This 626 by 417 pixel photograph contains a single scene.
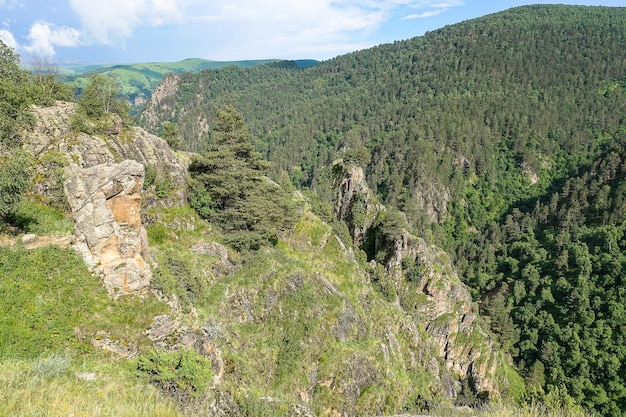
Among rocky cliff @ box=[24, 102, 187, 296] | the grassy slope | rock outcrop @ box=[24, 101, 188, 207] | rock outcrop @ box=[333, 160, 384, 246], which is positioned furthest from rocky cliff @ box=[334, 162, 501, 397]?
rocky cliff @ box=[24, 102, 187, 296]

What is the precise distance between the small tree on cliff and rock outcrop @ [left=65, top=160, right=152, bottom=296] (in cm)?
1309

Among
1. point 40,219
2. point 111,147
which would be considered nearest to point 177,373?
point 40,219

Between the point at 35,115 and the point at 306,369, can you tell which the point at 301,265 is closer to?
the point at 306,369

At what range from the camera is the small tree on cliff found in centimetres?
3406

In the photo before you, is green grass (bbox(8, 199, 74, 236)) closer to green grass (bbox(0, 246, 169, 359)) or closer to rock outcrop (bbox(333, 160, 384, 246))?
green grass (bbox(0, 246, 169, 359))

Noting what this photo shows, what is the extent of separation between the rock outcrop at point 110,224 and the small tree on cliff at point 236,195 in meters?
13.1

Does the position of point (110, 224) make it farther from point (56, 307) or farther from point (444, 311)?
point (444, 311)

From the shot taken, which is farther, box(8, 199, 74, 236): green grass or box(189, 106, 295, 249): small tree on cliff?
box(189, 106, 295, 249): small tree on cliff

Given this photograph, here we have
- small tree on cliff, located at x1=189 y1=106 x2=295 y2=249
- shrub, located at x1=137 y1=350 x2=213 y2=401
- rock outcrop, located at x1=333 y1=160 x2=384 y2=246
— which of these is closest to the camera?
shrub, located at x1=137 y1=350 x2=213 y2=401

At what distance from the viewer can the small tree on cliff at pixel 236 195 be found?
112ft

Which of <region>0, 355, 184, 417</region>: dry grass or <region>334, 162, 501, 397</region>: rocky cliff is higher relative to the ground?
<region>0, 355, 184, 417</region>: dry grass

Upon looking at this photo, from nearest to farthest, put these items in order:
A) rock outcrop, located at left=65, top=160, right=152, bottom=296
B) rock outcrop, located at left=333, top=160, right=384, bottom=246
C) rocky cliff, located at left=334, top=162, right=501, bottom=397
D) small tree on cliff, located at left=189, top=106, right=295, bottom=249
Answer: rock outcrop, located at left=65, top=160, right=152, bottom=296, small tree on cliff, located at left=189, top=106, right=295, bottom=249, rocky cliff, located at left=334, top=162, right=501, bottom=397, rock outcrop, located at left=333, top=160, right=384, bottom=246

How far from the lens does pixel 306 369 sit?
26938mm

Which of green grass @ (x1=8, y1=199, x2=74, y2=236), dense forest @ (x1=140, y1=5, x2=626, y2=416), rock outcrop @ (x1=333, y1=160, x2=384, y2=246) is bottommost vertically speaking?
dense forest @ (x1=140, y1=5, x2=626, y2=416)
